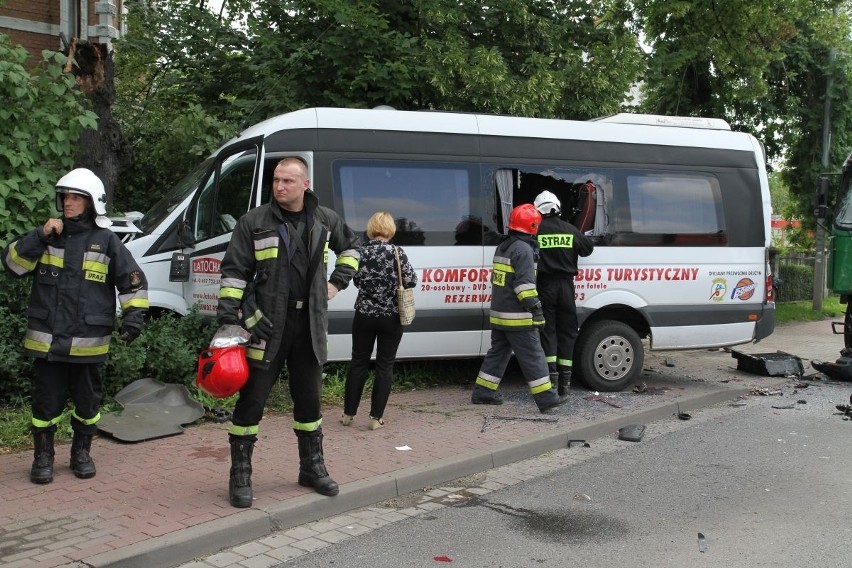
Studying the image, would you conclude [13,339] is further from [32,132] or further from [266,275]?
[266,275]

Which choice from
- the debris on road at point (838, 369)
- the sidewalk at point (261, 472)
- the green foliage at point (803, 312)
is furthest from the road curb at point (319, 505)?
the green foliage at point (803, 312)

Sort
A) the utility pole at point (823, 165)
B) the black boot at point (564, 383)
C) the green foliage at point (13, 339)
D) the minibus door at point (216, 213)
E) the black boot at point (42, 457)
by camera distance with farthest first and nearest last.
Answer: the utility pole at point (823, 165) → the black boot at point (564, 383) → the minibus door at point (216, 213) → the green foliage at point (13, 339) → the black boot at point (42, 457)

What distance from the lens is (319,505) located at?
16.8 ft

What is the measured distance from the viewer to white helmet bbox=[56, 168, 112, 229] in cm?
516

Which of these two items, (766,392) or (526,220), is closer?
(526,220)

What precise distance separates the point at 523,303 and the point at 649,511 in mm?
2565

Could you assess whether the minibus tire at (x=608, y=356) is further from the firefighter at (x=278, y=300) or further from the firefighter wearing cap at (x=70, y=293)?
the firefighter wearing cap at (x=70, y=293)

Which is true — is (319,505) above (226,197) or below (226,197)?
below

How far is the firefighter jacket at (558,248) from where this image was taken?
8258 mm

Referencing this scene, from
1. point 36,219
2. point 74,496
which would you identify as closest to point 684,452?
point 74,496

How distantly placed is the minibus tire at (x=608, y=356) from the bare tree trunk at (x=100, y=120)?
18.1 feet

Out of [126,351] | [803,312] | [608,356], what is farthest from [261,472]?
[803,312]

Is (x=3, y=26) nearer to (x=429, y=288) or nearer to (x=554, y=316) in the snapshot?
(x=429, y=288)

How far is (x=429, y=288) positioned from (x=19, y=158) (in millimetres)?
3766
